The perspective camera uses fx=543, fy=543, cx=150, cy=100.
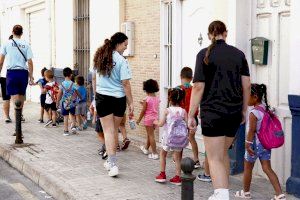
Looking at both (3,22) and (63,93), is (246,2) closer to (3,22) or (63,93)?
(63,93)

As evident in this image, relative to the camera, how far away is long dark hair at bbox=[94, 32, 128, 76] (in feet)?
23.8

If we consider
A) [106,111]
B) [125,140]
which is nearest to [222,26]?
[106,111]

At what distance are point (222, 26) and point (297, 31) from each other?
3.87ft

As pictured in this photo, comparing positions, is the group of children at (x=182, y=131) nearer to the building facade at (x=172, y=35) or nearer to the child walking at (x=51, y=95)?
the building facade at (x=172, y=35)

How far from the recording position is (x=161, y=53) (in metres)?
9.93

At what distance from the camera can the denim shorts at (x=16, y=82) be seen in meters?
10.7

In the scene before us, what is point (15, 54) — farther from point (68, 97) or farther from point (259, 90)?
point (259, 90)

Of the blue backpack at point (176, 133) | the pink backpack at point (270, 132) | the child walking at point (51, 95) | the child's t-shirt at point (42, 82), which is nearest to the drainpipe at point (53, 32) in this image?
the child's t-shirt at point (42, 82)

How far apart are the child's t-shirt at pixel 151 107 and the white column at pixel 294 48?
8.72 feet

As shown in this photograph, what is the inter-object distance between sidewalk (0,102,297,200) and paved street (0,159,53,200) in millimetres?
98

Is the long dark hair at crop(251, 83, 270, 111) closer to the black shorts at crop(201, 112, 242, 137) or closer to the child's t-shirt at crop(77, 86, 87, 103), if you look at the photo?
the black shorts at crop(201, 112, 242, 137)

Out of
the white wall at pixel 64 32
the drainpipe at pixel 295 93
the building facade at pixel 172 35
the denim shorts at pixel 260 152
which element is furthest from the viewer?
the white wall at pixel 64 32

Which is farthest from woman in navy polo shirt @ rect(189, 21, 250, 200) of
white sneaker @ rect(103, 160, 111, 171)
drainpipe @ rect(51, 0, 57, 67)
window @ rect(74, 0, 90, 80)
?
drainpipe @ rect(51, 0, 57, 67)

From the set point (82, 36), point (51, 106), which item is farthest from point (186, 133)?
point (82, 36)
